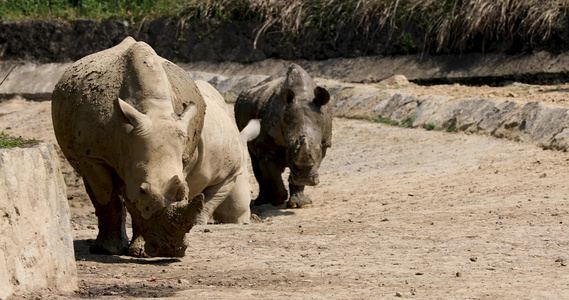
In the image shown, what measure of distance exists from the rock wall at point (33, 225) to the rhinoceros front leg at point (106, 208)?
1.36 m

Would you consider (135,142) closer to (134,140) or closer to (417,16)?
(134,140)

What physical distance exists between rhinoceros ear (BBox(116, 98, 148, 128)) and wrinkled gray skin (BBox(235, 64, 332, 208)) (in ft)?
12.9

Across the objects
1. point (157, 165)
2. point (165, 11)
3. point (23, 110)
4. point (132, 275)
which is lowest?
point (23, 110)

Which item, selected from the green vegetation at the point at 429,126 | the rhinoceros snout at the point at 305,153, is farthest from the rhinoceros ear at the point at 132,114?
the green vegetation at the point at 429,126

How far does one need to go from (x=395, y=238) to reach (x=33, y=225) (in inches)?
126

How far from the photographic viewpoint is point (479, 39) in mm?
15625

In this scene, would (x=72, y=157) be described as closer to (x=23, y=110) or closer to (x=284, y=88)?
(x=284, y=88)

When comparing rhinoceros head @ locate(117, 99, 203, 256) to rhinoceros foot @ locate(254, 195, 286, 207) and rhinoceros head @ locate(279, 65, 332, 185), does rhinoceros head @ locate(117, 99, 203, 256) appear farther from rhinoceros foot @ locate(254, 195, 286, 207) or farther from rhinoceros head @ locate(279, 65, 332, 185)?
rhinoceros foot @ locate(254, 195, 286, 207)

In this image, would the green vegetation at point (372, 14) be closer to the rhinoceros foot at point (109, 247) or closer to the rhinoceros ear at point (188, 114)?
the rhinoceros ear at point (188, 114)

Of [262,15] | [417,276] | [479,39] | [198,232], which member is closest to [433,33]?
[479,39]

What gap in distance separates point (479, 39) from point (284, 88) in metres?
7.22

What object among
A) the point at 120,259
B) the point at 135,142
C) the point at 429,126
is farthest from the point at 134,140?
the point at 429,126

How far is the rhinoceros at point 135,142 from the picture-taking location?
527 cm

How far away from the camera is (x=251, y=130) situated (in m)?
9.84
